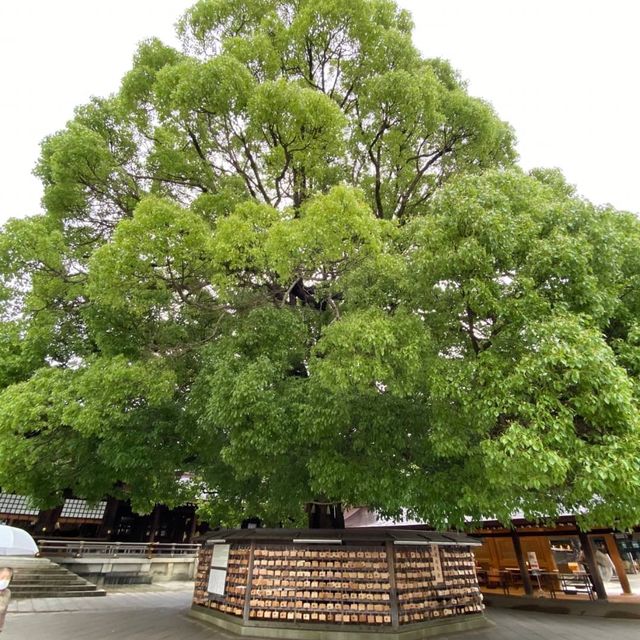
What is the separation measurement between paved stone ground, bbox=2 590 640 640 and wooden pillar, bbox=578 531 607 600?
170 cm

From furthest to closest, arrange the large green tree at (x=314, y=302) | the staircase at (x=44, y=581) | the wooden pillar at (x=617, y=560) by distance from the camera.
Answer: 1. the wooden pillar at (x=617, y=560)
2. the staircase at (x=44, y=581)
3. the large green tree at (x=314, y=302)

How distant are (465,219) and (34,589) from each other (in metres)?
16.2

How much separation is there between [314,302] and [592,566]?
1211cm

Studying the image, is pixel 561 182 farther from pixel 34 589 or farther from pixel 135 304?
pixel 34 589

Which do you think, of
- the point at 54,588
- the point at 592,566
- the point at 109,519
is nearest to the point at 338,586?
the point at 592,566

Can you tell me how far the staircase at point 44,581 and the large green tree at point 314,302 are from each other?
573 centimetres

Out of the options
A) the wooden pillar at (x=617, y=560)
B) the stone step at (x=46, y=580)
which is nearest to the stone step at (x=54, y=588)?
the stone step at (x=46, y=580)

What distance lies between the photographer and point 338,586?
760 cm

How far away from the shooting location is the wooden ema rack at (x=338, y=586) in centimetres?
744

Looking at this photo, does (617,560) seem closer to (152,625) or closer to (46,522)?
(152,625)

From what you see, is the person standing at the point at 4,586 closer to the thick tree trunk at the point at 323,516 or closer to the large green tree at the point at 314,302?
the large green tree at the point at 314,302

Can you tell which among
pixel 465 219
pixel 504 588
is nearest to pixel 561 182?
pixel 465 219

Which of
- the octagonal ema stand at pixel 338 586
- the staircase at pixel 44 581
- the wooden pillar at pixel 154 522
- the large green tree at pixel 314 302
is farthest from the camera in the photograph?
the wooden pillar at pixel 154 522

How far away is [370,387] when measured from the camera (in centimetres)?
609
